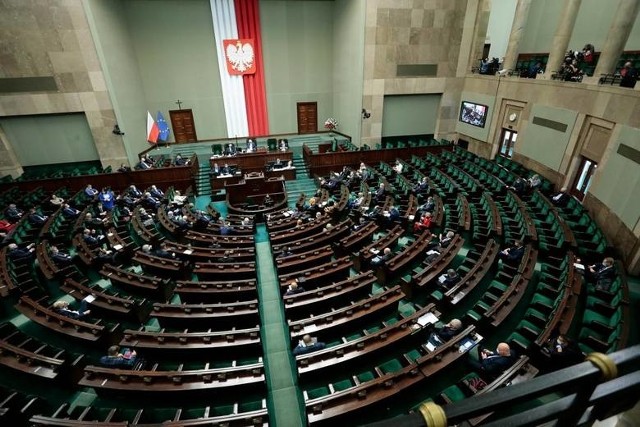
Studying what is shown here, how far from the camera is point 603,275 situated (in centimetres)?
633

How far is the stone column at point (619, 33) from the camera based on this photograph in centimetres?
934

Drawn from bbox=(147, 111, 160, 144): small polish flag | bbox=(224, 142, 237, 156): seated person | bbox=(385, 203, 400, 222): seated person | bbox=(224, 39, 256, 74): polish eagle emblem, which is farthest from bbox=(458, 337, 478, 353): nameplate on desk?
bbox=(224, 39, 256, 74): polish eagle emblem

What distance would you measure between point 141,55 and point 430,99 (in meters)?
15.9

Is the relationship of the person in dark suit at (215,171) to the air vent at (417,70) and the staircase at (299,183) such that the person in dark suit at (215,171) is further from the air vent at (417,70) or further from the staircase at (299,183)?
the air vent at (417,70)

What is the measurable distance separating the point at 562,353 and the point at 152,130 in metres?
19.1

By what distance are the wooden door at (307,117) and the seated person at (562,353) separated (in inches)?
707

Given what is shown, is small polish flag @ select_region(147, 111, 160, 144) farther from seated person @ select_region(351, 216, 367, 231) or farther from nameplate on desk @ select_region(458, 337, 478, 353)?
nameplate on desk @ select_region(458, 337, 478, 353)

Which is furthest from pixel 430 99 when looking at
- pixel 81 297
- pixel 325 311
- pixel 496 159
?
pixel 81 297

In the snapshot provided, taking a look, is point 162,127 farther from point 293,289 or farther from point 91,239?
point 293,289

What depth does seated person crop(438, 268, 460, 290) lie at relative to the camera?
21.6 ft

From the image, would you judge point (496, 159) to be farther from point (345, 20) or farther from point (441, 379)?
point (441, 379)

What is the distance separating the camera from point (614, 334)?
16.4 feet

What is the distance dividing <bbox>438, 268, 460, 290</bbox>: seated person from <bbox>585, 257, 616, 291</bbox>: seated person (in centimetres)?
266

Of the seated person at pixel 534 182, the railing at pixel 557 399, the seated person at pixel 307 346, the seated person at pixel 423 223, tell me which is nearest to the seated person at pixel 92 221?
the seated person at pixel 307 346
